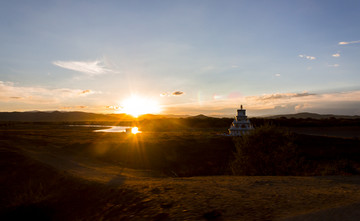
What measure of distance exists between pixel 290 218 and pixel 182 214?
2.93 meters

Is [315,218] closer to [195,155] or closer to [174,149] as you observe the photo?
[195,155]

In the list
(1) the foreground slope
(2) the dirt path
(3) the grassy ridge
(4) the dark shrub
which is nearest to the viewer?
(2) the dirt path

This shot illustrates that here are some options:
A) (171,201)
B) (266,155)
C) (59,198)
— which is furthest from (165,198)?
(266,155)

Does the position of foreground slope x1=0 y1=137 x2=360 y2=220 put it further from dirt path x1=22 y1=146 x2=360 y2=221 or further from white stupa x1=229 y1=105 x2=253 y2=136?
white stupa x1=229 y1=105 x2=253 y2=136

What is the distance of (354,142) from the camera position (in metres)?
45.4

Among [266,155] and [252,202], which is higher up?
[252,202]

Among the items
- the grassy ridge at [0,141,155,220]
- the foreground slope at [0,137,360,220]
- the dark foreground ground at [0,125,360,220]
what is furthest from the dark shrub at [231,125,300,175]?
the grassy ridge at [0,141,155,220]

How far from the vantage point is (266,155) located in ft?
62.0

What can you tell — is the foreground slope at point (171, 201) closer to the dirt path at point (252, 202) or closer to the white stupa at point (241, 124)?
the dirt path at point (252, 202)

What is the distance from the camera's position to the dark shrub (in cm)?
1816

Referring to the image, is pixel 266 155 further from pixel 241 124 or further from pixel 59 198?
pixel 241 124

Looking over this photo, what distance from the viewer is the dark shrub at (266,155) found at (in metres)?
18.2

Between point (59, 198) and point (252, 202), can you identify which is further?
point (59, 198)

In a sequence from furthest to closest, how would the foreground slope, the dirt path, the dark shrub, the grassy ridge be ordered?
the dark shrub < the grassy ridge < the foreground slope < the dirt path
